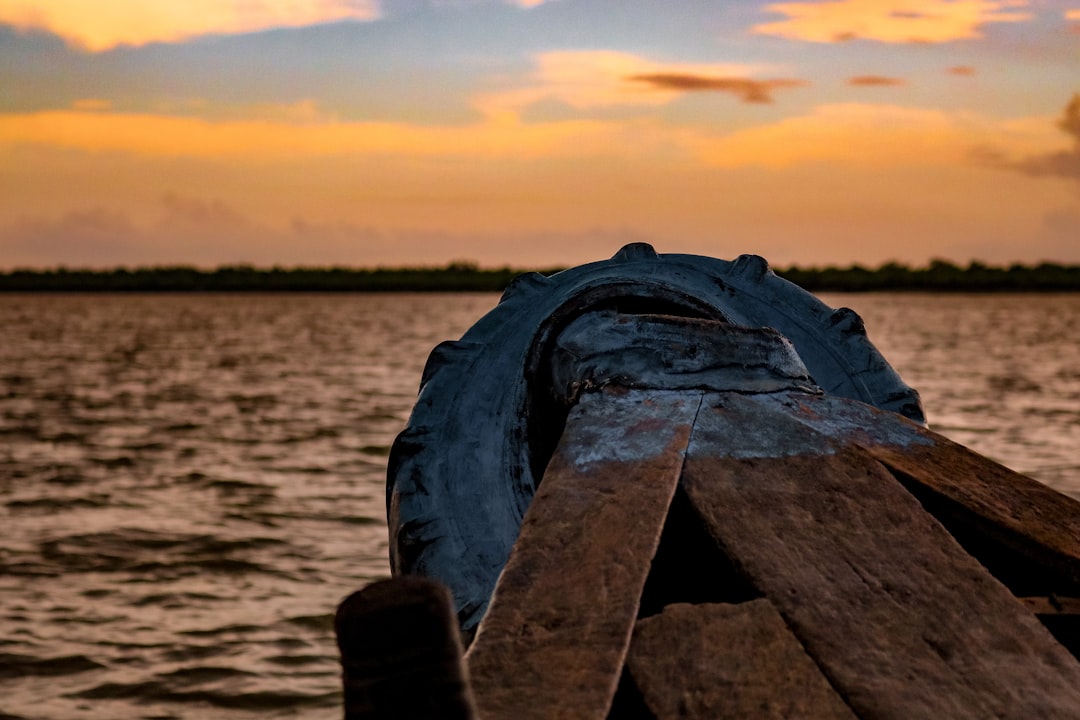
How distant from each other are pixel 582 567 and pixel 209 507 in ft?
26.1

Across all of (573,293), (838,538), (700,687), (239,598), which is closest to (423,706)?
(700,687)

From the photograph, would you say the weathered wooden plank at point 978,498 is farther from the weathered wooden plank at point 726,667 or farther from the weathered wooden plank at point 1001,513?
the weathered wooden plank at point 726,667

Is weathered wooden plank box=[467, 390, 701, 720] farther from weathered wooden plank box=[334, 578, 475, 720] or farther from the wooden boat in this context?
weathered wooden plank box=[334, 578, 475, 720]

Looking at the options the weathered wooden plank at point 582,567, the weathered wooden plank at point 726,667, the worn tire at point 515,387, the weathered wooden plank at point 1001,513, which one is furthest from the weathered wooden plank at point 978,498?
the worn tire at point 515,387

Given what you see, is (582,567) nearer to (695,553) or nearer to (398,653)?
(695,553)

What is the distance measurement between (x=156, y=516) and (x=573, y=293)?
6632 millimetres

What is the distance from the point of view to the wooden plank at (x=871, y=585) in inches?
56.8

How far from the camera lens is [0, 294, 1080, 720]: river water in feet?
17.8

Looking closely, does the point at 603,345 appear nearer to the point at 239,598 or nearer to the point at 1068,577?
the point at 1068,577

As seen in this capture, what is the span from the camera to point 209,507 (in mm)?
9062

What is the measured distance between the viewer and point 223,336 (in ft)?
124

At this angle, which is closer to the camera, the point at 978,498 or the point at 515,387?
the point at 978,498

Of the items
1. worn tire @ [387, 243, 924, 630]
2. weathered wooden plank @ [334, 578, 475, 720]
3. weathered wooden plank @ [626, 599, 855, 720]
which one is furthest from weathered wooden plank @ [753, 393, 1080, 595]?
weathered wooden plank @ [334, 578, 475, 720]

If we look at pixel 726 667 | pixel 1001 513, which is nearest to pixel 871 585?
pixel 726 667
